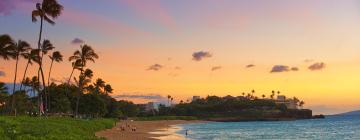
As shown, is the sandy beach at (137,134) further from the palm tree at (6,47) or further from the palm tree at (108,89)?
the palm tree at (108,89)

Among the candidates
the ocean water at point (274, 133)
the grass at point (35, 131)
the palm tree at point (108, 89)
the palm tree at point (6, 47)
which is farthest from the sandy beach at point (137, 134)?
the palm tree at point (108, 89)

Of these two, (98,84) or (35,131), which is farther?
(98,84)

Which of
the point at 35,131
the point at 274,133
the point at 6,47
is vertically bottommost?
the point at 274,133

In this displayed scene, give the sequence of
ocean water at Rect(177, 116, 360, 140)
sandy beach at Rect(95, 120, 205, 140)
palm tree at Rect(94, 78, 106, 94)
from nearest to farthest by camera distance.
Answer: sandy beach at Rect(95, 120, 205, 140), ocean water at Rect(177, 116, 360, 140), palm tree at Rect(94, 78, 106, 94)

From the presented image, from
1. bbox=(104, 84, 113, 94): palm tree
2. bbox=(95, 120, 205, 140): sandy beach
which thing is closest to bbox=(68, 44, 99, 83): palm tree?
bbox=(95, 120, 205, 140): sandy beach

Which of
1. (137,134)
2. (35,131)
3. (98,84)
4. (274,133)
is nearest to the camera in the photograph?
(35,131)

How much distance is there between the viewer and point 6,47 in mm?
69875

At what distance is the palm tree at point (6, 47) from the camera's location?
227 feet

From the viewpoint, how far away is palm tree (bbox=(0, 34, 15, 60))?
69.3 meters

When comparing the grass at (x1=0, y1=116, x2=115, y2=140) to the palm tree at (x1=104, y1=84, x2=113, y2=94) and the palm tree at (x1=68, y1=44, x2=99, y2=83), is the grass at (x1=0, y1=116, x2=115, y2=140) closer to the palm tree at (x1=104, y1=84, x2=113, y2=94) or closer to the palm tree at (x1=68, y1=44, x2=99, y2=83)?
the palm tree at (x1=68, y1=44, x2=99, y2=83)

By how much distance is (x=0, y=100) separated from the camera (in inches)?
4427

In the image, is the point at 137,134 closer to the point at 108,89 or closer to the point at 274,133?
the point at 274,133

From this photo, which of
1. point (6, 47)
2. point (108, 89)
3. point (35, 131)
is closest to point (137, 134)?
point (6, 47)

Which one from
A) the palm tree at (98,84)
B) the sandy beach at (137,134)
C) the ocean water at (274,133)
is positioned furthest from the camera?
the palm tree at (98,84)
